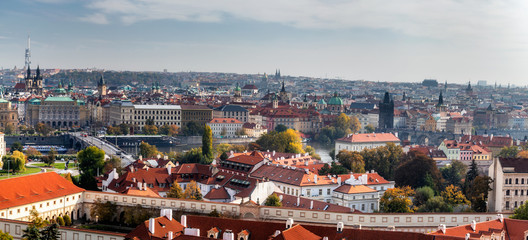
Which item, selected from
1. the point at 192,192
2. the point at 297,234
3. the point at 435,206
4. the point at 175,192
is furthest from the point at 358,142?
the point at 297,234

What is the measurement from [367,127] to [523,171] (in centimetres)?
7800

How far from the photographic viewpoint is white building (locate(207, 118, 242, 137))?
103 m

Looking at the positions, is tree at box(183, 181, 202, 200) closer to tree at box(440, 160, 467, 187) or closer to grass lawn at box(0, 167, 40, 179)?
grass lawn at box(0, 167, 40, 179)

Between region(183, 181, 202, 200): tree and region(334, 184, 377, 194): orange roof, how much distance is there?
21.7ft

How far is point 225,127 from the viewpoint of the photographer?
340 feet

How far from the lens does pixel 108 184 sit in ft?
130

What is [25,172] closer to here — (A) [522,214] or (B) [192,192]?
(B) [192,192]

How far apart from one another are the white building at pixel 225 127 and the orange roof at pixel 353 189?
6278 centimetres

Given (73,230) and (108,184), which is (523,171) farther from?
(73,230)

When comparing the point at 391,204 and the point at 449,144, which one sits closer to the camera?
the point at 391,204

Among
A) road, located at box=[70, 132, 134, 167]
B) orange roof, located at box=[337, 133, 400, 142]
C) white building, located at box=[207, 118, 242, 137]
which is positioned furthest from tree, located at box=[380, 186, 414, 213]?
white building, located at box=[207, 118, 242, 137]

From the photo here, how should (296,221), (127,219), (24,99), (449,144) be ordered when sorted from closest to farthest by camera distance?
(296,221)
(127,219)
(449,144)
(24,99)

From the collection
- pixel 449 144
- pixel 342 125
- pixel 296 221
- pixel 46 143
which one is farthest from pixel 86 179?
pixel 342 125

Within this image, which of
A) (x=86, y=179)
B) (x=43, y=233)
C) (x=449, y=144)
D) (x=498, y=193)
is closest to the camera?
(x=43, y=233)
